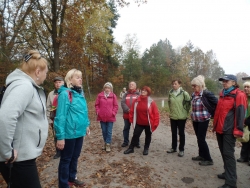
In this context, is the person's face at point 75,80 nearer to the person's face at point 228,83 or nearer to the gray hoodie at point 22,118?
the gray hoodie at point 22,118

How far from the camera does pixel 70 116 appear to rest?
3199 mm

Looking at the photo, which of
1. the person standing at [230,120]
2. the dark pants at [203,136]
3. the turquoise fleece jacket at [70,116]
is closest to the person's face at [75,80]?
the turquoise fleece jacket at [70,116]

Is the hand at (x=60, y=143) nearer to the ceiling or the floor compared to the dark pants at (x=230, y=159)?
nearer to the ceiling

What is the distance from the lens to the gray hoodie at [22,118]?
1.72 meters

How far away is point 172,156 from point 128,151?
4.11ft

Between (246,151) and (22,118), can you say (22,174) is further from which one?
(246,151)

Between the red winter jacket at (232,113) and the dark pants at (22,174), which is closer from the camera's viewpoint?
the dark pants at (22,174)

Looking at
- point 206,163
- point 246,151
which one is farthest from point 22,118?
point 246,151

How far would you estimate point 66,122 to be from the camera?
125 inches

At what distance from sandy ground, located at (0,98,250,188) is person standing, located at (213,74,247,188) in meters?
0.49

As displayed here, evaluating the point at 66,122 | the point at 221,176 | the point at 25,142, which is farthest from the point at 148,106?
the point at 25,142

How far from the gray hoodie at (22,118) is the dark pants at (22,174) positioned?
0.24 ft

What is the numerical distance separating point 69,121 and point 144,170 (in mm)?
2313

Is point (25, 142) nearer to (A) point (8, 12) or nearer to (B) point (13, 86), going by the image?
(B) point (13, 86)
